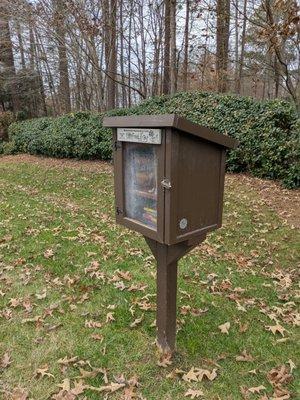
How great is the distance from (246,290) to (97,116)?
9.12m

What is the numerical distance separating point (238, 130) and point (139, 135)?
255 inches

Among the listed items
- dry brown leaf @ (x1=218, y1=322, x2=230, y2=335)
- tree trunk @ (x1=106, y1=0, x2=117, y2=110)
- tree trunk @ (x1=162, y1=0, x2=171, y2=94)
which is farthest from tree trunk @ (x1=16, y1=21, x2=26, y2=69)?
dry brown leaf @ (x1=218, y1=322, x2=230, y2=335)

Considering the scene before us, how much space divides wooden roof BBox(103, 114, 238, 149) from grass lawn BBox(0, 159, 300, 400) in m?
1.77

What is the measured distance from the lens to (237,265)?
457 centimetres

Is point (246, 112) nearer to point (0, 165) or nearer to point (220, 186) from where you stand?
point (220, 186)

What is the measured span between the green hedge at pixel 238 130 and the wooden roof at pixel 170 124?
5493mm

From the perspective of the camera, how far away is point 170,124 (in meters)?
2.06

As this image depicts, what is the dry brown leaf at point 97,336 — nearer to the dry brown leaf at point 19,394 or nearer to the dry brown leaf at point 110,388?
the dry brown leaf at point 110,388

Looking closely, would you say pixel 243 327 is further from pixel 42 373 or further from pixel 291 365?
pixel 42 373

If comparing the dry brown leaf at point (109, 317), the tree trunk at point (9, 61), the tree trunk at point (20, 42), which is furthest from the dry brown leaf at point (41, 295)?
the tree trunk at point (9, 61)

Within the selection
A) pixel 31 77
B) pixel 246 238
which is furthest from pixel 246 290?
pixel 31 77

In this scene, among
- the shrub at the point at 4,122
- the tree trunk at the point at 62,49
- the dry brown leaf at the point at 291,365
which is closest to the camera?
the dry brown leaf at the point at 291,365

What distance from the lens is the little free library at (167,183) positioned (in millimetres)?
2203

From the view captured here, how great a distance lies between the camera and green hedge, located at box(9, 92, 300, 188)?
7559mm
